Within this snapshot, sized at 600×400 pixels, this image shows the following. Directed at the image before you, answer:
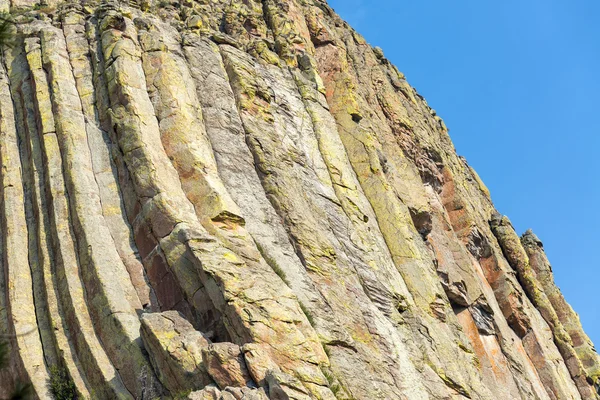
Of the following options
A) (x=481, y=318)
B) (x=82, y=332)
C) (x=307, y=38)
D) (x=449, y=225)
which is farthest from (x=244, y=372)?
(x=307, y=38)

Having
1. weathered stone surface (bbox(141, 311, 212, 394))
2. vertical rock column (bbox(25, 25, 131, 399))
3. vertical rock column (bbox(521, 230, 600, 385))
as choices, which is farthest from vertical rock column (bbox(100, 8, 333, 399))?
vertical rock column (bbox(521, 230, 600, 385))

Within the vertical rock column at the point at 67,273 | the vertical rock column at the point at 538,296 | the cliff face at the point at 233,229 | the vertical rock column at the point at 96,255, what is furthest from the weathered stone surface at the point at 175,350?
the vertical rock column at the point at 538,296

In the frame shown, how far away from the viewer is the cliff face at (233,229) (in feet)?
103

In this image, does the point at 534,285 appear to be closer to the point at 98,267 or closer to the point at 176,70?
the point at 176,70

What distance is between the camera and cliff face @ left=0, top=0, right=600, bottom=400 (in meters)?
31.5

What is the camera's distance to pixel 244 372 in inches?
1125

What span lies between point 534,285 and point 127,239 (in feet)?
111

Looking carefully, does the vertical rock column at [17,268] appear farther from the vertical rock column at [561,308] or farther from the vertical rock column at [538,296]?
the vertical rock column at [561,308]

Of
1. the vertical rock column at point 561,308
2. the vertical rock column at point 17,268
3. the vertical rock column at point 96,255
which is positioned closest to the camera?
the vertical rock column at point 96,255

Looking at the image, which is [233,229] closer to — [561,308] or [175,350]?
[175,350]

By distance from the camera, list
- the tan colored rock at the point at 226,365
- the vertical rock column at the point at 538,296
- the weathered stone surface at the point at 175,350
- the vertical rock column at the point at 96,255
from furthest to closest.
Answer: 1. the vertical rock column at the point at 538,296
2. the vertical rock column at the point at 96,255
3. the weathered stone surface at the point at 175,350
4. the tan colored rock at the point at 226,365

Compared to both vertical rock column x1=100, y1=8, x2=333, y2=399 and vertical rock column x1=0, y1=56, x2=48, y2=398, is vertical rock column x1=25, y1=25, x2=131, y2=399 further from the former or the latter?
vertical rock column x1=100, y1=8, x2=333, y2=399

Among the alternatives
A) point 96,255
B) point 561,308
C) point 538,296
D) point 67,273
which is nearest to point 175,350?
point 96,255

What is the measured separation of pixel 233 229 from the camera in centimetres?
3572
